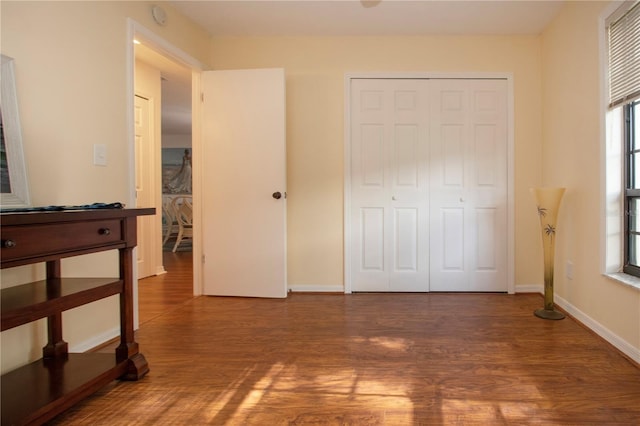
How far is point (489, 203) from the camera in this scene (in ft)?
10.8

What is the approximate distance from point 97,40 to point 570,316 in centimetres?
373

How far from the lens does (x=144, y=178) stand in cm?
409

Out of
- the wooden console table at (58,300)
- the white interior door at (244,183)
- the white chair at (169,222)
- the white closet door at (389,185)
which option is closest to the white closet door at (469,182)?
the white closet door at (389,185)

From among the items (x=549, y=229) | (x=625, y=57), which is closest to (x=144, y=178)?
(x=549, y=229)

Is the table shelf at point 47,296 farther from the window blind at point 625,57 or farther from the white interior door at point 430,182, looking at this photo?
the window blind at point 625,57

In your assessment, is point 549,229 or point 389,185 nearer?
point 549,229

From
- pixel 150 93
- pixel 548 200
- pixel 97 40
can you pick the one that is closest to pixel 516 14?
pixel 548 200

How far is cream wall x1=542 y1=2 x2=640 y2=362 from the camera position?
219cm

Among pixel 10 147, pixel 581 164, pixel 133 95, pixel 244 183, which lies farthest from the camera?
pixel 244 183

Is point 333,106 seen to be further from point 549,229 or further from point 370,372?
point 370,372

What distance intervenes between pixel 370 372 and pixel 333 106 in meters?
2.38

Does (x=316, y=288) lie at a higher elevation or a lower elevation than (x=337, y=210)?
lower

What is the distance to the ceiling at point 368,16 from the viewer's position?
9.22 feet

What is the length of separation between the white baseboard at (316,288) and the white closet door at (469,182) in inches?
37.8
